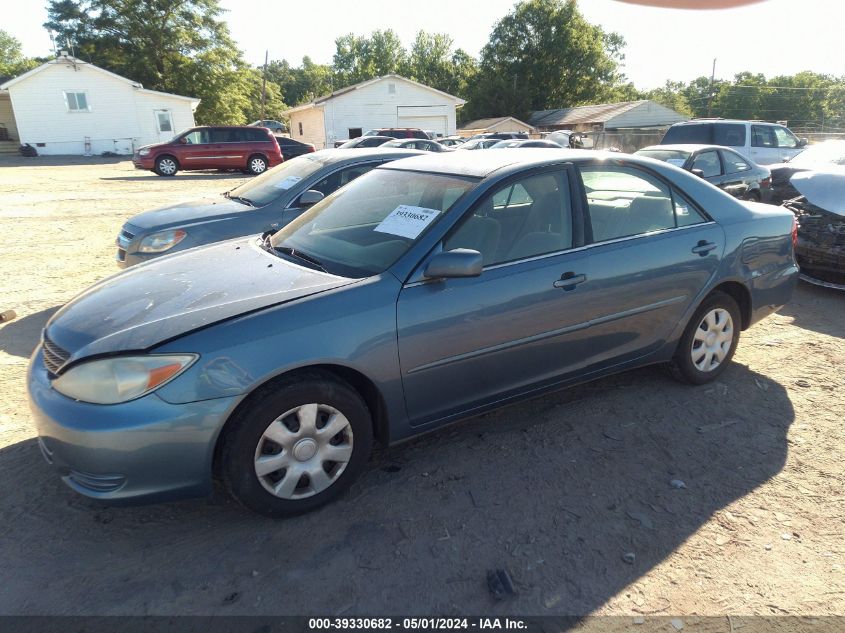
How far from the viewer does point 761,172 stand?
977 cm

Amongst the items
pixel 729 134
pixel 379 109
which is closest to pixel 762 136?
pixel 729 134

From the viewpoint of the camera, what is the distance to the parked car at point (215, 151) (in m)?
21.8

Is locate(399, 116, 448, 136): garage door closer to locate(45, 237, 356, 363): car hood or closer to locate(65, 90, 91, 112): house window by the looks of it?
locate(65, 90, 91, 112): house window

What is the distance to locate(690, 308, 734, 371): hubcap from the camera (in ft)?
13.0

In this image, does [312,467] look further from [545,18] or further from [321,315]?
[545,18]

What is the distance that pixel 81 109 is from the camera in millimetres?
33594

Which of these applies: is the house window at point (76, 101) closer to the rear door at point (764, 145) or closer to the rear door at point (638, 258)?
the rear door at point (764, 145)

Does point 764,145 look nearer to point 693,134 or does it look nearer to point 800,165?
point 693,134

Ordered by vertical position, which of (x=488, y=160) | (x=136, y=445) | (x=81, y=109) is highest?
(x=81, y=109)

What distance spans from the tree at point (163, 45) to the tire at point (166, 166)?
2226 centimetres

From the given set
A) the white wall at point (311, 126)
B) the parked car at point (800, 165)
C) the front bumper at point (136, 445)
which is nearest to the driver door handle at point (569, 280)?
the front bumper at point (136, 445)

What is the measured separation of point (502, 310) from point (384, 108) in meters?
39.3

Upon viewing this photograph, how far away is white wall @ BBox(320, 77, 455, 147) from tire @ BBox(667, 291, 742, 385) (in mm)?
36905

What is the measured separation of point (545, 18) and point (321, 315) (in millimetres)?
65748
